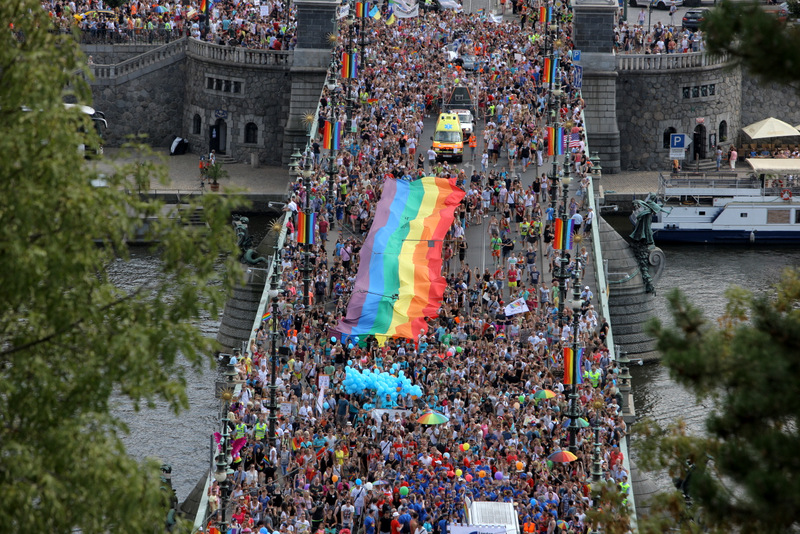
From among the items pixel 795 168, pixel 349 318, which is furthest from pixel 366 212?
pixel 795 168

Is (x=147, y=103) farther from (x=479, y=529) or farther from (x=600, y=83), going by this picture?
(x=479, y=529)

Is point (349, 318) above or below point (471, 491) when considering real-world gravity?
above

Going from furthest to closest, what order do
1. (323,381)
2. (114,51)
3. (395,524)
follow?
(114,51)
(323,381)
(395,524)

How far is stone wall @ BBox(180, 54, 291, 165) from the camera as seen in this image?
95312 millimetres

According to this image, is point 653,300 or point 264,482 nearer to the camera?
point 264,482

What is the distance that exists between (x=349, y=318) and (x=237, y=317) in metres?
14.6

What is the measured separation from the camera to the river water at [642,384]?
55.8 metres

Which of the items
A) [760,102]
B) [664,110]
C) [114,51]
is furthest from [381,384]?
[760,102]

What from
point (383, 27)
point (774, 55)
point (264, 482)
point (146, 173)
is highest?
point (383, 27)

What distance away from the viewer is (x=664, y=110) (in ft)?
316

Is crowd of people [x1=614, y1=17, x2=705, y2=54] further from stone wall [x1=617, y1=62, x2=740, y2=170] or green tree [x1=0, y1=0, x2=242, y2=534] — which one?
green tree [x1=0, y1=0, x2=242, y2=534]

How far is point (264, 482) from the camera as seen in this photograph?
44094mm

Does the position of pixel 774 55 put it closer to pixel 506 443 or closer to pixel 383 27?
pixel 506 443

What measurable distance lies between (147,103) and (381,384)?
181ft
